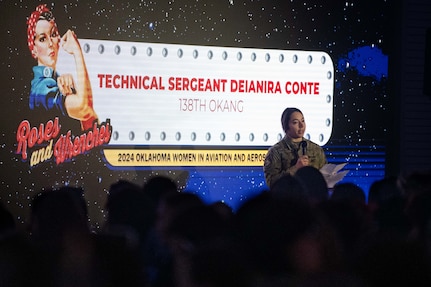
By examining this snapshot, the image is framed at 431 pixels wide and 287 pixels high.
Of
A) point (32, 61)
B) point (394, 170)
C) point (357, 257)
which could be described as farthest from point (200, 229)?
point (394, 170)

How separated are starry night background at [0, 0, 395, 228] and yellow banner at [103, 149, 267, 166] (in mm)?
70

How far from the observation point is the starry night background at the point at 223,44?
263 inches

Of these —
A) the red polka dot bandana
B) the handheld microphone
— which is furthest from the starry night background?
the handheld microphone

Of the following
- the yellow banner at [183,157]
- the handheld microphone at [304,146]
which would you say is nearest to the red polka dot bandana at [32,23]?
the yellow banner at [183,157]

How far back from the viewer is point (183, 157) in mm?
7344

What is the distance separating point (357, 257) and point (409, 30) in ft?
22.8

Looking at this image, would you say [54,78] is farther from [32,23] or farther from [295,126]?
[295,126]

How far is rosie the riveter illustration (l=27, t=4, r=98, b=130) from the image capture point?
6711mm

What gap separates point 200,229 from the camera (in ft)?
6.53

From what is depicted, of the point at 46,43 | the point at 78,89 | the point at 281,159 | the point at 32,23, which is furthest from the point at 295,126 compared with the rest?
the point at 32,23

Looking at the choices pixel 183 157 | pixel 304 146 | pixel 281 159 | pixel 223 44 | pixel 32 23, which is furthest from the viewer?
pixel 304 146

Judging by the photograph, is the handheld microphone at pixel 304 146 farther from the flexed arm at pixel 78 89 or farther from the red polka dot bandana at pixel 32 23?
the red polka dot bandana at pixel 32 23

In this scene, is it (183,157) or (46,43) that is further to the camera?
(183,157)

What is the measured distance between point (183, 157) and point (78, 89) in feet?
3.49
